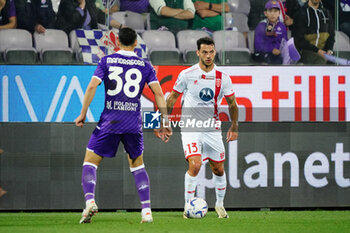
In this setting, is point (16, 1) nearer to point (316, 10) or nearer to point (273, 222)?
point (316, 10)

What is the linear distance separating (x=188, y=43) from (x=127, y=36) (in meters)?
5.06

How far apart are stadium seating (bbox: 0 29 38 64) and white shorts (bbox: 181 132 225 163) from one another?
154 inches

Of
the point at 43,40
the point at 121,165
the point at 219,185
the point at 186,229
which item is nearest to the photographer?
the point at 186,229

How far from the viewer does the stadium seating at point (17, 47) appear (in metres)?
11.7

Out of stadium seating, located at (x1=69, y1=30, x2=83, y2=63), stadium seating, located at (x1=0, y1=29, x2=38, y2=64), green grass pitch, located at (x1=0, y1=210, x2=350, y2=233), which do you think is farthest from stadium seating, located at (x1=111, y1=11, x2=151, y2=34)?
green grass pitch, located at (x1=0, y1=210, x2=350, y2=233)

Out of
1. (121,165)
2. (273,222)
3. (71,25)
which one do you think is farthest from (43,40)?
(273,222)

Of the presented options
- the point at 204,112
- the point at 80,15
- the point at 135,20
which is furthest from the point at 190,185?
the point at 80,15

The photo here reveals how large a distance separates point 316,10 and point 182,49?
2396 mm

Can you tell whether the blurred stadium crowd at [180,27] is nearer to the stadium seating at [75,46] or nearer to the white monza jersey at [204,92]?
the stadium seating at [75,46]

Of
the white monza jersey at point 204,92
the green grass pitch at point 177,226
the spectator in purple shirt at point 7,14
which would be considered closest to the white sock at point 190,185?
the white monza jersey at point 204,92

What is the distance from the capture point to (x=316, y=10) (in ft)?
40.9

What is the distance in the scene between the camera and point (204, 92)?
885 cm

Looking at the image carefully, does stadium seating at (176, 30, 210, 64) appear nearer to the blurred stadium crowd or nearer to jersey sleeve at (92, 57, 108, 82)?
the blurred stadium crowd

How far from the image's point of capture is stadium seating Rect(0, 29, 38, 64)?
11688 millimetres
